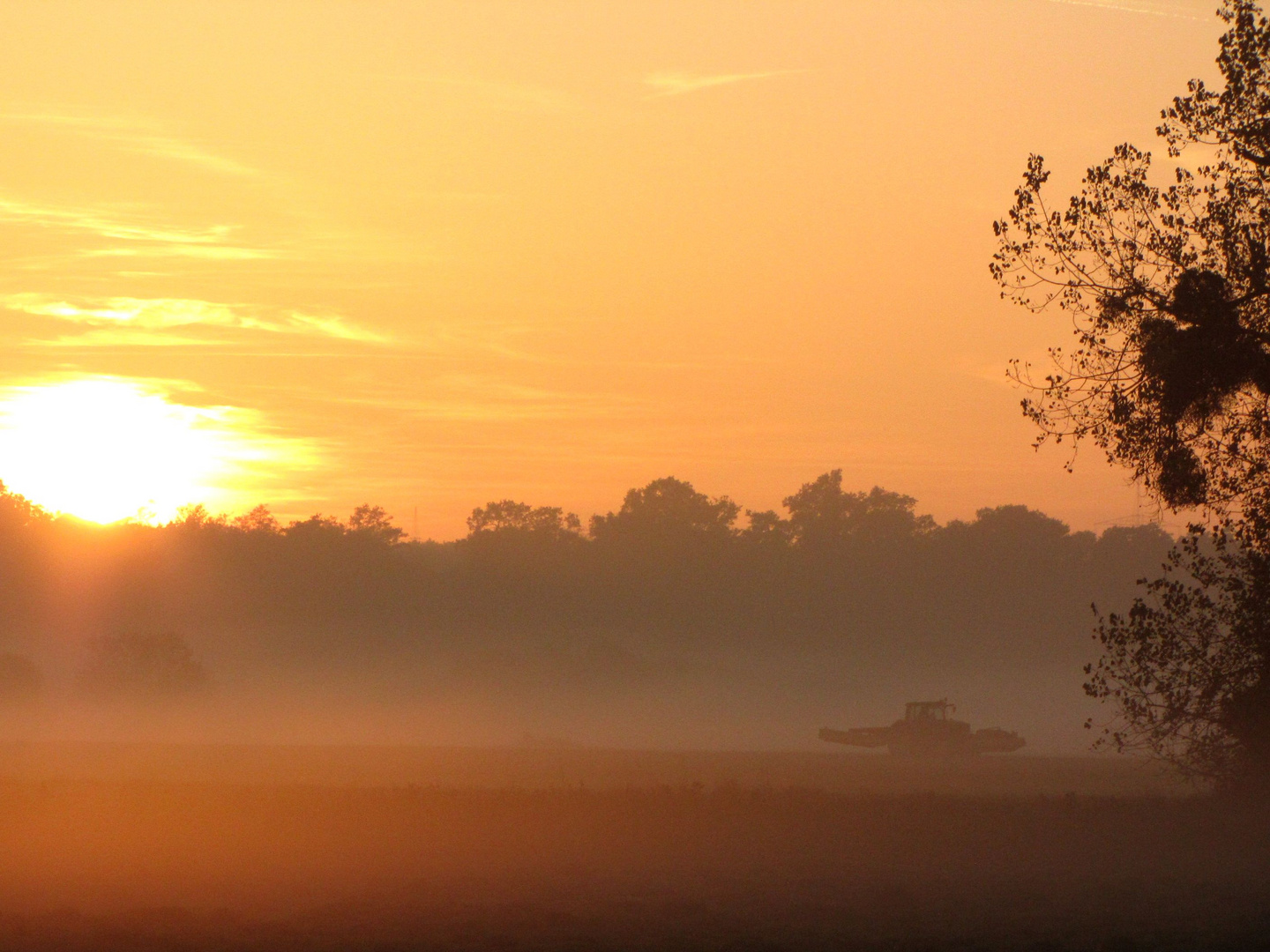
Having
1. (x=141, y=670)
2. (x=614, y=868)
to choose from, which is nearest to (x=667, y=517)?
(x=141, y=670)

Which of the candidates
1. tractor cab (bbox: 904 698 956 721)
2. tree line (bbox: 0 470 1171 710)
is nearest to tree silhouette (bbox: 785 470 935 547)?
tree line (bbox: 0 470 1171 710)

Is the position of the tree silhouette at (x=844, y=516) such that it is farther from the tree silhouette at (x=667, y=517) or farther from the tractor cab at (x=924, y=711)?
the tractor cab at (x=924, y=711)

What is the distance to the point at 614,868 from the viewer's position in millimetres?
23000

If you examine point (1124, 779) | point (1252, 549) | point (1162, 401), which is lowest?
point (1124, 779)

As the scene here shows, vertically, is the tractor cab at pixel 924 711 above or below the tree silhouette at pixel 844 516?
below

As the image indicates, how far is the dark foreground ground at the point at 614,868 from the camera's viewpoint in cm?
1764

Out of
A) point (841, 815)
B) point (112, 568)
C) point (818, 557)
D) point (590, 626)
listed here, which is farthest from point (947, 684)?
point (841, 815)

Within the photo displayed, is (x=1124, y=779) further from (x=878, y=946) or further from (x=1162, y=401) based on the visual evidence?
(x=878, y=946)

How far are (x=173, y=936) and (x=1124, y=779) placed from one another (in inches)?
1476

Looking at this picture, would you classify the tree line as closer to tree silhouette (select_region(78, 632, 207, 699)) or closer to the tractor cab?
tree silhouette (select_region(78, 632, 207, 699))

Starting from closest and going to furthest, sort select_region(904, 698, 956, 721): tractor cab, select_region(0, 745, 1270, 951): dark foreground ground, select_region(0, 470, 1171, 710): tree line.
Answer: select_region(0, 745, 1270, 951): dark foreground ground → select_region(904, 698, 956, 721): tractor cab → select_region(0, 470, 1171, 710): tree line

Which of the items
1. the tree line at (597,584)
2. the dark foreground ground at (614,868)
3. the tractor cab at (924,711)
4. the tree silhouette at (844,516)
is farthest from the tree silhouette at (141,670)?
the tree silhouette at (844,516)

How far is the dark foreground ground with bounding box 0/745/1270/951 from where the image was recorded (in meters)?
17.6

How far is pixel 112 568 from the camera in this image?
92.5 m
